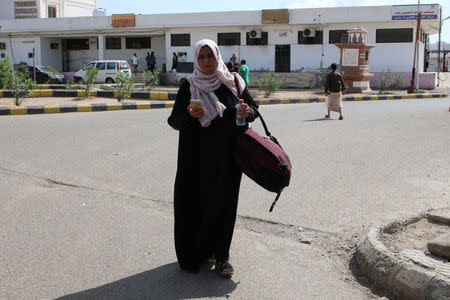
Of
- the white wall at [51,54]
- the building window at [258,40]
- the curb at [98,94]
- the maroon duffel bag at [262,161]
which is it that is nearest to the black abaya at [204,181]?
the maroon duffel bag at [262,161]

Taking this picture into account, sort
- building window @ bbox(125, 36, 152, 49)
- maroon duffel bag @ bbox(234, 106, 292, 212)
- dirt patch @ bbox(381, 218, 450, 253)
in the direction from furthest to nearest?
building window @ bbox(125, 36, 152, 49), dirt patch @ bbox(381, 218, 450, 253), maroon duffel bag @ bbox(234, 106, 292, 212)

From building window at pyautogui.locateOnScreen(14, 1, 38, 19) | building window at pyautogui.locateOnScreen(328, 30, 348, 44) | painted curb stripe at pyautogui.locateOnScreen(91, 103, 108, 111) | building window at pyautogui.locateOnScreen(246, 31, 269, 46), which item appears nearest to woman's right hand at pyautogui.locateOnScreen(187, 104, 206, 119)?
painted curb stripe at pyautogui.locateOnScreen(91, 103, 108, 111)

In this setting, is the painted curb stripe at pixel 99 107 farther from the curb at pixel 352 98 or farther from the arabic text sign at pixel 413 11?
the arabic text sign at pixel 413 11

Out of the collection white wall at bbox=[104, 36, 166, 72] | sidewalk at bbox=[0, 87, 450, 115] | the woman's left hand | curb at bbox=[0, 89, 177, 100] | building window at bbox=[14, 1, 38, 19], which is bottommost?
sidewalk at bbox=[0, 87, 450, 115]

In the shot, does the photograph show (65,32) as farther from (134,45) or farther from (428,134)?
(428,134)

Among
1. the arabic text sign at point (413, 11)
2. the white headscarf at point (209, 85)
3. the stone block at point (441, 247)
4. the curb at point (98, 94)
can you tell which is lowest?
the stone block at point (441, 247)

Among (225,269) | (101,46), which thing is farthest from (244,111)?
(101,46)

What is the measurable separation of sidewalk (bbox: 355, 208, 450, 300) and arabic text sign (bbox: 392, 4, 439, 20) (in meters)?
27.8

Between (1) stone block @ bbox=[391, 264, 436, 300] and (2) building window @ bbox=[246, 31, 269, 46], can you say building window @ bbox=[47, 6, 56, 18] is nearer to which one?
(2) building window @ bbox=[246, 31, 269, 46]

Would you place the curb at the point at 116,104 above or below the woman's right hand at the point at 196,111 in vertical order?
below

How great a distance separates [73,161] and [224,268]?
4.55 metres

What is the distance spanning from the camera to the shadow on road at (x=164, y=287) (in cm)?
323

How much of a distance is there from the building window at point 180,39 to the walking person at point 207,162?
32.4 meters

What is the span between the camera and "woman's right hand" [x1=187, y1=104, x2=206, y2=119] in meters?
3.27
